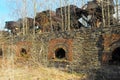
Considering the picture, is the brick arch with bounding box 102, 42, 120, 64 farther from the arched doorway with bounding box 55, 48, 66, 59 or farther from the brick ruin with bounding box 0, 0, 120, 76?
the arched doorway with bounding box 55, 48, 66, 59

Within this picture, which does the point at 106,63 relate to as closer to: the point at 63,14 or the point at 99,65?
→ the point at 99,65

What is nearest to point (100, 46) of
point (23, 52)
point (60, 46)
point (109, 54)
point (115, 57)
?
point (109, 54)

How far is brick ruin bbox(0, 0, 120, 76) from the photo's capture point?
1344cm

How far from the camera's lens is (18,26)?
984 inches

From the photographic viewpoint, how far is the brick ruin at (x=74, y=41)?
44.1 feet

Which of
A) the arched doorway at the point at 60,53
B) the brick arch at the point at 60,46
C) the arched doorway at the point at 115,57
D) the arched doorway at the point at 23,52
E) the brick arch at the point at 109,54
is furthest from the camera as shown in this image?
the arched doorway at the point at 23,52

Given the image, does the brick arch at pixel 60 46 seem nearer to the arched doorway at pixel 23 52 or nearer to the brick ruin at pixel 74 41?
the brick ruin at pixel 74 41

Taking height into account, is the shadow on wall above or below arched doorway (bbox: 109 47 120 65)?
above

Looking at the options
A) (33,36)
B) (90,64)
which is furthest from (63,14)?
(90,64)

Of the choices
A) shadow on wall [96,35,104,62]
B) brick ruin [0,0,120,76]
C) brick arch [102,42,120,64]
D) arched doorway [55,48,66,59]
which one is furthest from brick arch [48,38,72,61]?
brick arch [102,42,120,64]

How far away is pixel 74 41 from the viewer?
15125 mm

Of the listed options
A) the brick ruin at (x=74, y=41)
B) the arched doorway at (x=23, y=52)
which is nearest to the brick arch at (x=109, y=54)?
the brick ruin at (x=74, y=41)

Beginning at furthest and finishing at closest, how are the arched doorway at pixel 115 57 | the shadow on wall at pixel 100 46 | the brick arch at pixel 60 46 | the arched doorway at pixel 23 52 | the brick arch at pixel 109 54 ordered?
the arched doorway at pixel 23 52
the brick arch at pixel 60 46
the shadow on wall at pixel 100 46
the arched doorway at pixel 115 57
the brick arch at pixel 109 54

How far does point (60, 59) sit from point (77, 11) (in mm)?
5557
